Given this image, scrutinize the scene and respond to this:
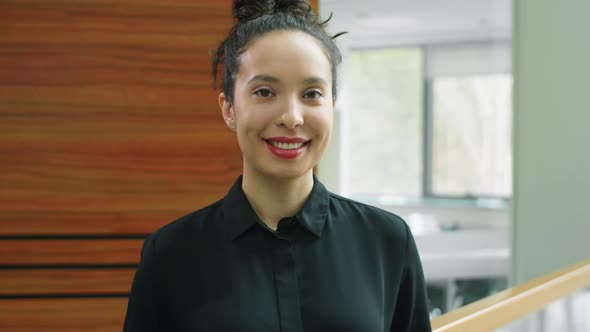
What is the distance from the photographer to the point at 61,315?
186 centimetres

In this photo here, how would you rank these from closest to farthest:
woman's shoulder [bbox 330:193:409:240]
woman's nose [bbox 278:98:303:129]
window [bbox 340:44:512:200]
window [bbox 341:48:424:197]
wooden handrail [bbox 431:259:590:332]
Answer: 1. woman's nose [bbox 278:98:303:129]
2. woman's shoulder [bbox 330:193:409:240]
3. wooden handrail [bbox 431:259:590:332]
4. window [bbox 340:44:512:200]
5. window [bbox 341:48:424:197]

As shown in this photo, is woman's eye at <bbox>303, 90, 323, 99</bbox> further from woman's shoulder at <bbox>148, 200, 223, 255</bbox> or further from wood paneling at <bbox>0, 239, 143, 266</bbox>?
wood paneling at <bbox>0, 239, 143, 266</bbox>

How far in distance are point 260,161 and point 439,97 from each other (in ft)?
19.0

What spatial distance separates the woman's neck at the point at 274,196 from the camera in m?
0.88

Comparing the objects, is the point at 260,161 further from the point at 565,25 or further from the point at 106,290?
the point at 565,25

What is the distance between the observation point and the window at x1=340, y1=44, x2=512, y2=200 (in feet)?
20.1

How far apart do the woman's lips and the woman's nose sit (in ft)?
0.06

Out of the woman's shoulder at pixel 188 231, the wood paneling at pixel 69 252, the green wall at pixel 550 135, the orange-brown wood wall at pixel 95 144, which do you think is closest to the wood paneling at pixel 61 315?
the orange-brown wood wall at pixel 95 144

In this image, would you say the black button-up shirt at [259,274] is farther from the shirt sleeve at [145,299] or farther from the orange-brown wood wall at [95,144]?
the orange-brown wood wall at [95,144]

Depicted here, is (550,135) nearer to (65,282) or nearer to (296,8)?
(65,282)

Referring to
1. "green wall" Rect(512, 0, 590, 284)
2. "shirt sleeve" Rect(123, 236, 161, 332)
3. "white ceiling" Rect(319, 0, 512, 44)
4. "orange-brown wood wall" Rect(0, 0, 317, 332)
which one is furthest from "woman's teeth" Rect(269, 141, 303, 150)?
"green wall" Rect(512, 0, 590, 284)

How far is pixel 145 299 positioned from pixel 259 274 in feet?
0.49

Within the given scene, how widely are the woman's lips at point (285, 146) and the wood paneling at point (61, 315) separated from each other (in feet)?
3.96

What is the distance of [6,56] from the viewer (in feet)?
5.93
